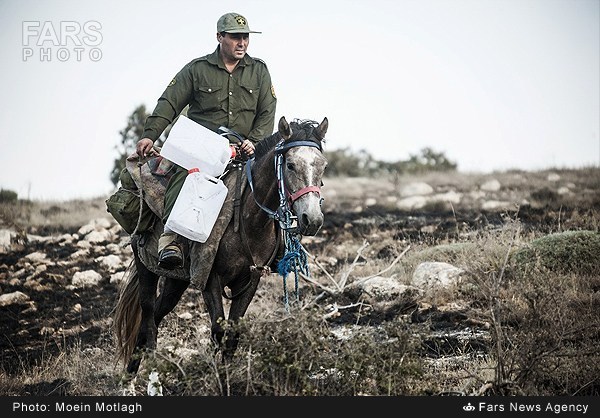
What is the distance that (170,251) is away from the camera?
7535 mm

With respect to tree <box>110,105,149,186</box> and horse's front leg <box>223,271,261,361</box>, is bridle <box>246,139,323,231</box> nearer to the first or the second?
horse's front leg <box>223,271,261,361</box>

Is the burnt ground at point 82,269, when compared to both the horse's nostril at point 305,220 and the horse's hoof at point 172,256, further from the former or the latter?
the horse's nostril at point 305,220

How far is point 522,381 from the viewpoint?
6.91m

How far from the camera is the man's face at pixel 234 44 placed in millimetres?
8195

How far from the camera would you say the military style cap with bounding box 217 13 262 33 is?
8.11 metres

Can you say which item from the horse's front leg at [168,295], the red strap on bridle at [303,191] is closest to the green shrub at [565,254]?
the horse's front leg at [168,295]

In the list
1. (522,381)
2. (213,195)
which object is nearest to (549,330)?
(522,381)

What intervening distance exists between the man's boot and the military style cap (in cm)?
205

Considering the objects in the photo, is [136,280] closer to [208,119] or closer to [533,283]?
[208,119]

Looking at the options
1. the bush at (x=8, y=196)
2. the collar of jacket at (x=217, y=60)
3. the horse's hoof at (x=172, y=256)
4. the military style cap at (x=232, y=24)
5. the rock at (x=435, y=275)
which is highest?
the military style cap at (x=232, y=24)

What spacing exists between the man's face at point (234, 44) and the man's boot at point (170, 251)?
190 cm

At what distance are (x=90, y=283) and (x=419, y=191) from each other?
8733 mm

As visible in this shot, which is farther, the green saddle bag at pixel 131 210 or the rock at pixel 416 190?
the rock at pixel 416 190

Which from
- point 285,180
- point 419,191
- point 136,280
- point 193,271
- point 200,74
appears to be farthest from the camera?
point 419,191
